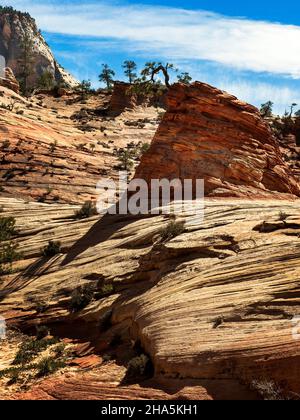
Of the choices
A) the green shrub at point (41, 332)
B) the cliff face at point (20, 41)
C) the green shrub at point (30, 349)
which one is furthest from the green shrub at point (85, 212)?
the cliff face at point (20, 41)

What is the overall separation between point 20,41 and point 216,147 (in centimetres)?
13992

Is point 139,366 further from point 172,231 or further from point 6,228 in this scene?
point 6,228

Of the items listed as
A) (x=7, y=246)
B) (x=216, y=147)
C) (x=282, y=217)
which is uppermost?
(x=216, y=147)

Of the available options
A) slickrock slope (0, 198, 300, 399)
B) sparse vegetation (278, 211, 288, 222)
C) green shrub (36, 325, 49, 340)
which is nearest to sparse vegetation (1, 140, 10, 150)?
slickrock slope (0, 198, 300, 399)

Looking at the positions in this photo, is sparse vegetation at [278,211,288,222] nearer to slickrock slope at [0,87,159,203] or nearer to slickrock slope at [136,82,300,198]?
slickrock slope at [136,82,300,198]

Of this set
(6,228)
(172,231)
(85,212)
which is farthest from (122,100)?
(172,231)

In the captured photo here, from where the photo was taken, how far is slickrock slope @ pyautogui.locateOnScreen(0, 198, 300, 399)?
1300 cm

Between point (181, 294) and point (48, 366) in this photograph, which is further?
point (48, 366)

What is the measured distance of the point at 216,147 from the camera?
2772cm

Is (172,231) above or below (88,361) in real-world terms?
above

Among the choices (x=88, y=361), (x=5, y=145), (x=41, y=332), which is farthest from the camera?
(x=5, y=145)
